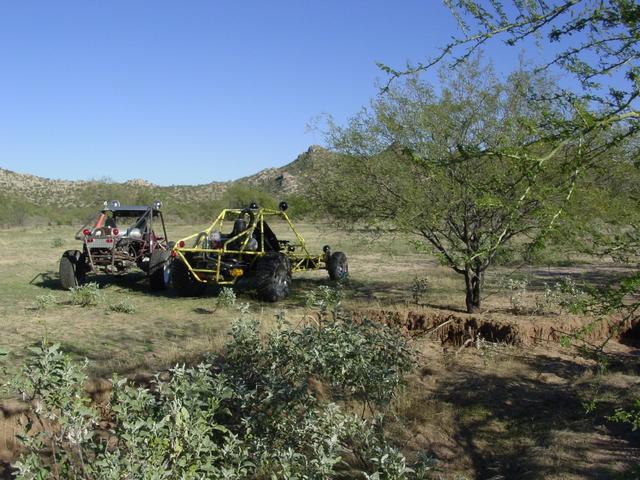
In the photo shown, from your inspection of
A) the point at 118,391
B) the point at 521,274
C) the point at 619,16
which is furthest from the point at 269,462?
the point at 521,274

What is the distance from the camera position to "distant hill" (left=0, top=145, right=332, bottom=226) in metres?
43.0

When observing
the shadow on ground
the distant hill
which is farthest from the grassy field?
the distant hill

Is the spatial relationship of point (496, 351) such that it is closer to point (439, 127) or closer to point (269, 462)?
point (439, 127)

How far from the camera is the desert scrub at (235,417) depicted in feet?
11.8

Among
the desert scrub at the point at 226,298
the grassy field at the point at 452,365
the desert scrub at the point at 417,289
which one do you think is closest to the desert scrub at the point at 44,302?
the grassy field at the point at 452,365

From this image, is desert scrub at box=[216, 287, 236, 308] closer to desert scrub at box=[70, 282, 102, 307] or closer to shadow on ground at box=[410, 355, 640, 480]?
desert scrub at box=[70, 282, 102, 307]

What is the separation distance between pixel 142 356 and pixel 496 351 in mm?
4676

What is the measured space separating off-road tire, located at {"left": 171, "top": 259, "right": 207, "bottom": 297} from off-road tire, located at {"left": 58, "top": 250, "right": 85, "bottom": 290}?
7.19 feet

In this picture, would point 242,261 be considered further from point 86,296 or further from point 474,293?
point 474,293

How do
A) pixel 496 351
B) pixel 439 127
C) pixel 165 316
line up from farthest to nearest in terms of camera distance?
pixel 165 316, pixel 439 127, pixel 496 351

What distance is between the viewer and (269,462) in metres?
4.69

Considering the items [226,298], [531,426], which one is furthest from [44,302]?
[531,426]

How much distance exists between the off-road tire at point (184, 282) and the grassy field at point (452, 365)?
201mm

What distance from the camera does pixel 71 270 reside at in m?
13.6
